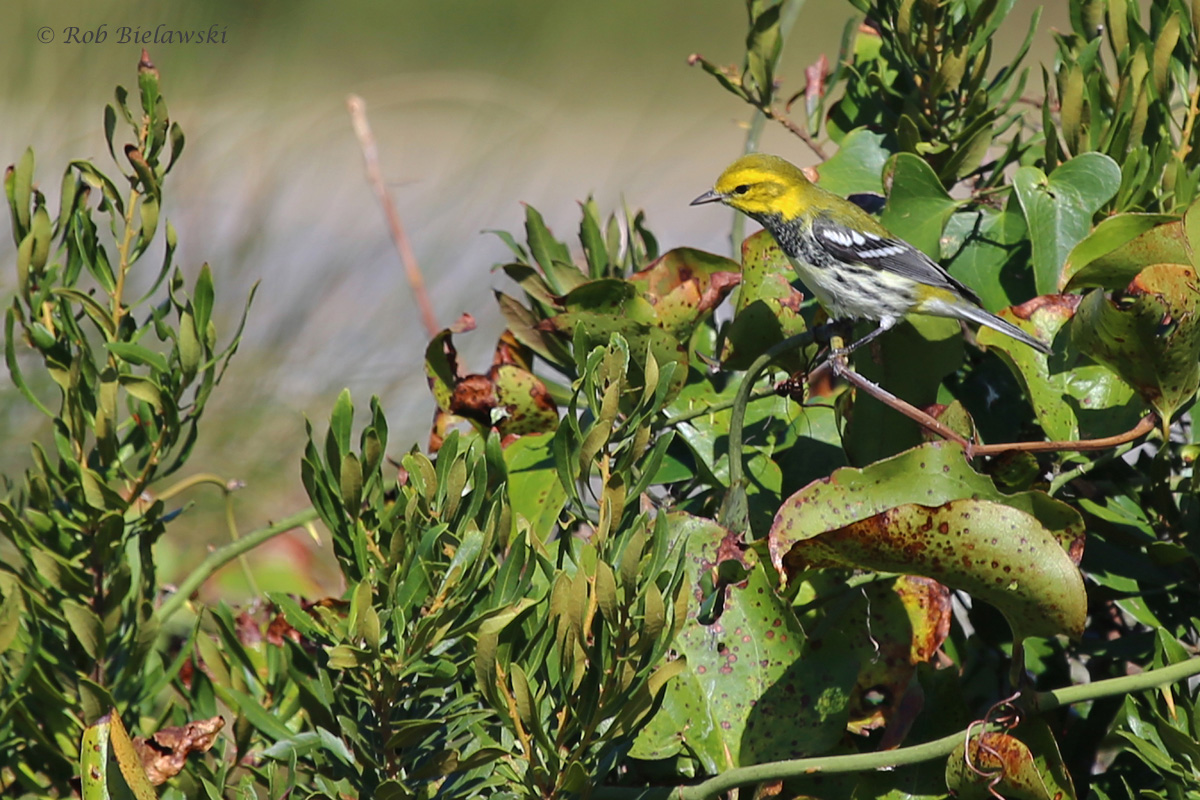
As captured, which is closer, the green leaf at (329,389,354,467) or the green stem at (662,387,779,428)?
the green leaf at (329,389,354,467)

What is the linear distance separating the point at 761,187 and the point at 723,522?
149cm

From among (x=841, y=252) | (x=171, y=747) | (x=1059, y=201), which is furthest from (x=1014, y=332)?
(x=841, y=252)

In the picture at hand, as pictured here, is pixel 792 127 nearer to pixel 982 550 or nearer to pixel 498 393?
pixel 498 393

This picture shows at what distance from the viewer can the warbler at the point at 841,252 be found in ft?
4.58

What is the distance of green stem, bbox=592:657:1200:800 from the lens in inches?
32.9

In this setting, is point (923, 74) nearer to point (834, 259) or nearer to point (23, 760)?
point (834, 259)

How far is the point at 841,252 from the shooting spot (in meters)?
2.34

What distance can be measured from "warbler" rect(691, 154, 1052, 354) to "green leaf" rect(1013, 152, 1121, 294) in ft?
0.26

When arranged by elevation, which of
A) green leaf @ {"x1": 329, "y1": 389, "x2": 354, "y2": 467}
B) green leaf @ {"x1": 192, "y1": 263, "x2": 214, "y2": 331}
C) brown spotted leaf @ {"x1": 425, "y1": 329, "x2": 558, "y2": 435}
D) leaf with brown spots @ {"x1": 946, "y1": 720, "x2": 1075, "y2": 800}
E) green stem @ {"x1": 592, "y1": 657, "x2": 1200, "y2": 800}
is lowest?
leaf with brown spots @ {"x1": 946, "y1": 720, "x2": 1075, "y2": 800}

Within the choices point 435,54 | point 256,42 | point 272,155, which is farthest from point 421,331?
point 435,54

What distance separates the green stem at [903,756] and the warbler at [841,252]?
0.40 metres

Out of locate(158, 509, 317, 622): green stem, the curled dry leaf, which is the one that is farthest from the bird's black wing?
the curled dry leaf

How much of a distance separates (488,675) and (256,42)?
15.7 ft

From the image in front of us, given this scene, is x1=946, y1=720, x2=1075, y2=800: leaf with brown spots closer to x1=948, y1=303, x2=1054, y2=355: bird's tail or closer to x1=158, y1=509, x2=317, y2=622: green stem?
x1=948, y1=303, x2=1054, y2=355: bird's tail
